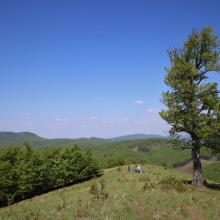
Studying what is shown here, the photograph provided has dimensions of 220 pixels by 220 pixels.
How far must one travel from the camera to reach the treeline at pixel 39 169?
49.3 metres

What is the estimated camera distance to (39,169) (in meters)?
53.7

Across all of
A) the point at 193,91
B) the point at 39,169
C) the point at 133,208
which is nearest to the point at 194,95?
the point at 193,91

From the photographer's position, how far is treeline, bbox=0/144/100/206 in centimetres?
4934

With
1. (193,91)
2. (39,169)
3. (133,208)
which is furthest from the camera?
(39,169)

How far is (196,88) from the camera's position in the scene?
25.9 metres

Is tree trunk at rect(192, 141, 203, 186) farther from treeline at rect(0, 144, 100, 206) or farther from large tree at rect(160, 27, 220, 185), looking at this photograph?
treeline at rect(0, 144, 100, 206)

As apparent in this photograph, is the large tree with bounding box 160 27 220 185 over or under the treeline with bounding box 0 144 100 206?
over

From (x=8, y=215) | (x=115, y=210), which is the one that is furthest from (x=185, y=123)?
(x=8, y=215)

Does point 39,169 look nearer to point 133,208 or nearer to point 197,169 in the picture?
point 197,169

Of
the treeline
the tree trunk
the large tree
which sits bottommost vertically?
the treeline

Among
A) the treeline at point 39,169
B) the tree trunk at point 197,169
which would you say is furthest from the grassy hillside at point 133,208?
the treeline at point 39,169

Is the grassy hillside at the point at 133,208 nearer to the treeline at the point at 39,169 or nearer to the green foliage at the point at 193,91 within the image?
the green foliage at the point at 193,91

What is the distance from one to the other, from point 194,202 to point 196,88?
12152 millimetres

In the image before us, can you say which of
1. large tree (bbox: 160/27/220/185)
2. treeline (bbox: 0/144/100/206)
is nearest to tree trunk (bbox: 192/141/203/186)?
large tree (bbox: 160/27/220/185)
